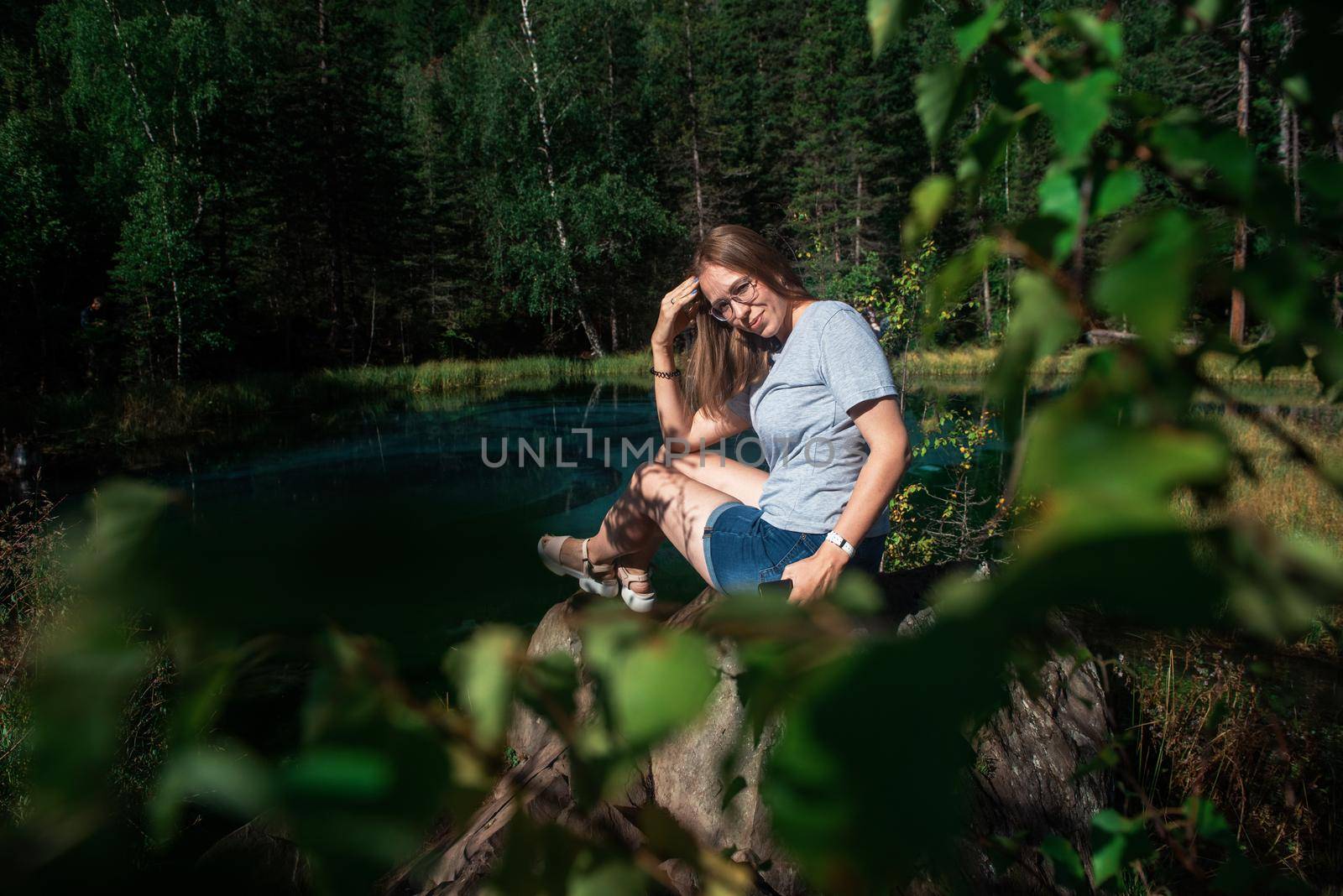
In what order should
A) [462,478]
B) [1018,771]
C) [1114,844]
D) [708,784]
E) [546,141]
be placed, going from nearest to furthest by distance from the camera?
[1114,844], [1018,771], [708,784], [462,478], [546,141]

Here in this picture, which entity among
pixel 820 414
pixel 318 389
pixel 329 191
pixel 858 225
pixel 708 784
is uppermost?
pixel 329 191

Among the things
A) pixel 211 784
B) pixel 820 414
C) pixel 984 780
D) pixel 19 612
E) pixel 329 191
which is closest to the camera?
pixel 211 784

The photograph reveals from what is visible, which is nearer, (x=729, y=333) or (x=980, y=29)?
(x=980, y=29)

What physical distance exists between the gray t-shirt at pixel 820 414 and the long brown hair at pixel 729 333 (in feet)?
0.72

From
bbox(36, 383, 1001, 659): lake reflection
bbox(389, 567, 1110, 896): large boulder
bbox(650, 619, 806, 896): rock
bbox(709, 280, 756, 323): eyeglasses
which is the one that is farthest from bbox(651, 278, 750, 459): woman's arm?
bbox(36, 383, 1001, 659): lake reflection

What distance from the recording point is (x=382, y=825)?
0.23m

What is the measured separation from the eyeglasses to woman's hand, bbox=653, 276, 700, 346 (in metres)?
0.16

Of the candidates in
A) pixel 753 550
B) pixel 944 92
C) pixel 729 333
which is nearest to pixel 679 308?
pixel 729 333

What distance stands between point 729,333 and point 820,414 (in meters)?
0.62

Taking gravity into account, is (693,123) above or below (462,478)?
above

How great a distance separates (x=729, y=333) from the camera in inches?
105

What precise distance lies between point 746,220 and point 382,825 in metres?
25.9

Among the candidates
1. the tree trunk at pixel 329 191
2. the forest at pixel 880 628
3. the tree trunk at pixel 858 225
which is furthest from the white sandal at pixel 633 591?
the tree trunk at pixel 858 225

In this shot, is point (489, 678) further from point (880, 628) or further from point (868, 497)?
point (868, 497)
